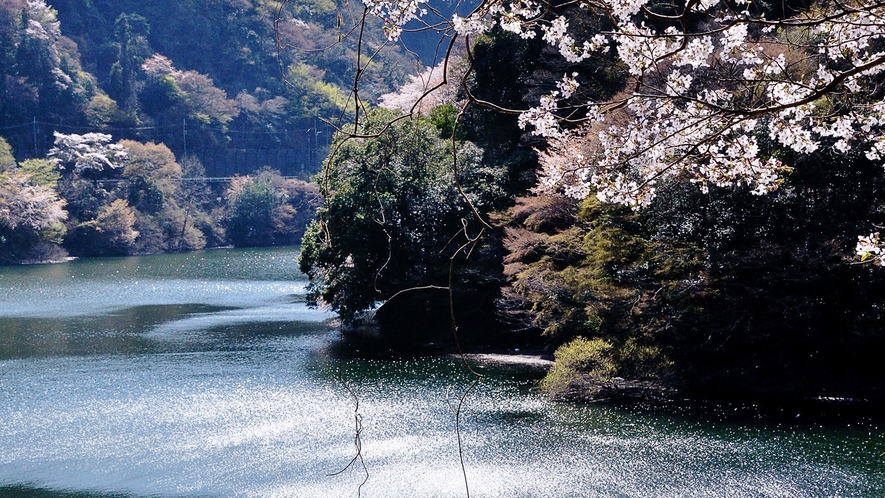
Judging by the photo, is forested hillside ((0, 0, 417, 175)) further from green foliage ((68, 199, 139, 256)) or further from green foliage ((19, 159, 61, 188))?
green foliage ((68, 199, 139, 256))

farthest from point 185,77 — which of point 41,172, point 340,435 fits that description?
point 340,435

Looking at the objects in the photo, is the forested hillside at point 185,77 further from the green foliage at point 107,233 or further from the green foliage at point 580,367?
the green foliage at point 580,367

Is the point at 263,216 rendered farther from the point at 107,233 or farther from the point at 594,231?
the point at 594,231

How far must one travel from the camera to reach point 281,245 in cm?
5112

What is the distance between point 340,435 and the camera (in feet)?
38.5

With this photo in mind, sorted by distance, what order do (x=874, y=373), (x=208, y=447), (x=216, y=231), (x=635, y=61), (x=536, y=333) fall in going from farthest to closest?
(x=216, y=231)
(x=536, y=333)
(x=874, y=373)
(x=208, y=447)
(x=635, y=61)

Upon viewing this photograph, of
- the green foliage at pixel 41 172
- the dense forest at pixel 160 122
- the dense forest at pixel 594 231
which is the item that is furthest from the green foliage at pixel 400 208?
the green foliage at pixel 41 172

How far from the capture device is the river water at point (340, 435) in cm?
980

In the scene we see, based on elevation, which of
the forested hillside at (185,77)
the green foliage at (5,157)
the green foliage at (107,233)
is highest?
the forested hillside at (185,77)

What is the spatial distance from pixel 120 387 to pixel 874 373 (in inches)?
464

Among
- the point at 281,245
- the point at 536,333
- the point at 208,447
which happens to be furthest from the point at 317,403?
the point at 281,245

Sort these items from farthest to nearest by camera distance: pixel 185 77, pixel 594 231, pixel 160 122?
1. pixel 185 77
2. pixel 160 122
3. pixel 594 231

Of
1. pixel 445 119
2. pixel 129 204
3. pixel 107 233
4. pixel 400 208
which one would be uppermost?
pixel 445 119

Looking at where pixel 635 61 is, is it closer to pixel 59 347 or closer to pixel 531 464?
pixel 531 464
